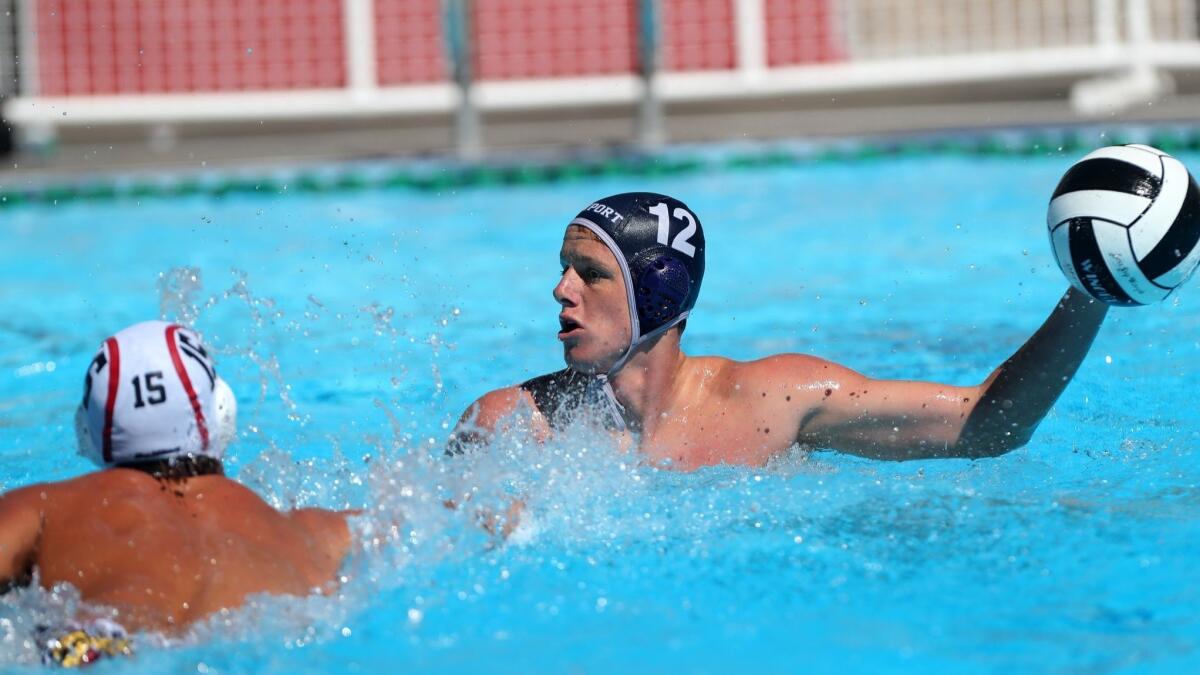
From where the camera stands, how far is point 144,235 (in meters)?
9.40

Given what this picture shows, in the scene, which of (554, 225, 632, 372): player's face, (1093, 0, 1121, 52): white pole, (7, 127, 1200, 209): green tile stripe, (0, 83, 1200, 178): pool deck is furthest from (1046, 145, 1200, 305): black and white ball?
(1093, 0, 1121, 52): white pole

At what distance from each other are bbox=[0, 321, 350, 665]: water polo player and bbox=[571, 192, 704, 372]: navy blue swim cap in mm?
1065

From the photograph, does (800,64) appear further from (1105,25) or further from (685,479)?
(685,479)

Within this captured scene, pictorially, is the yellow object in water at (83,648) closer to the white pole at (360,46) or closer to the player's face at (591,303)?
the player's face at (591,303)

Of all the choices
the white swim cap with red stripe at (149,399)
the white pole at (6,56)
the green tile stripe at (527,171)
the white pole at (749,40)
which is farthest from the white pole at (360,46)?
the white swim cap with red stripe at (149,399)

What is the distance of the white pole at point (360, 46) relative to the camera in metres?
14.1

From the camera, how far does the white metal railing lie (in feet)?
42.1

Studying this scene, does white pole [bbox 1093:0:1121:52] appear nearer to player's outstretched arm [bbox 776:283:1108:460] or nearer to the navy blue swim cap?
player's outstretched arm [bbox 776:283:1108:460]

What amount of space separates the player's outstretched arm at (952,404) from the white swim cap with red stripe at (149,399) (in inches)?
58.8

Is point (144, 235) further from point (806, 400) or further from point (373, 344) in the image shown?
point (806, 400)

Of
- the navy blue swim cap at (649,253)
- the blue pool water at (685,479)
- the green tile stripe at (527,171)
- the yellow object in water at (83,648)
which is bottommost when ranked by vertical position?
the blue pool water at (685,479)

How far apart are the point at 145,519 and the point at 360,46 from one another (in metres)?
11.8

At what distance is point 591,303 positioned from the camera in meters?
3.61

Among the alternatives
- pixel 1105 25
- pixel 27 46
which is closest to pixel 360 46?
pixel 27 46
